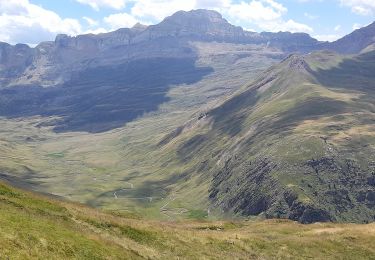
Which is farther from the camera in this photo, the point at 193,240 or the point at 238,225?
the point at 238,225

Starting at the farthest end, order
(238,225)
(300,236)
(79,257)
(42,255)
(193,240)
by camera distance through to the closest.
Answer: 1. (238,225)
2. (300,236)
3. (193,240)
4. (79,257)
5. (42,255)

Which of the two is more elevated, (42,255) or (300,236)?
(42,255)

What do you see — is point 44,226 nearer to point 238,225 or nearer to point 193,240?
point 193,240

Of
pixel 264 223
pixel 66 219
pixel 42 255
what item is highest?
pixel 42 255

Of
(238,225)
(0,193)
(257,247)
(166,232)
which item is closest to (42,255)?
(0,193)

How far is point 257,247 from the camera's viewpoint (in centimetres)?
6525

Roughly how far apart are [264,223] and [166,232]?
26.8 metres

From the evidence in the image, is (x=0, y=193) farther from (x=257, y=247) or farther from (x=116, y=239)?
(x=257, y=247)

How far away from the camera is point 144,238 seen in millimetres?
58969

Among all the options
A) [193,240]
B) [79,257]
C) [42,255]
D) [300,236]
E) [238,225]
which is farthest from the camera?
[238,225]

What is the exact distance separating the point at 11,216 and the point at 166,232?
22.8 meters

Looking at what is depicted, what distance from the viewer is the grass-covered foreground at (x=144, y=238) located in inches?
1650

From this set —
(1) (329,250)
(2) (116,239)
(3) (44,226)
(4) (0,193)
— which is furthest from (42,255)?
(1) (329,250)

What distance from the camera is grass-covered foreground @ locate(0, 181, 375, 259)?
41906 millimetres
